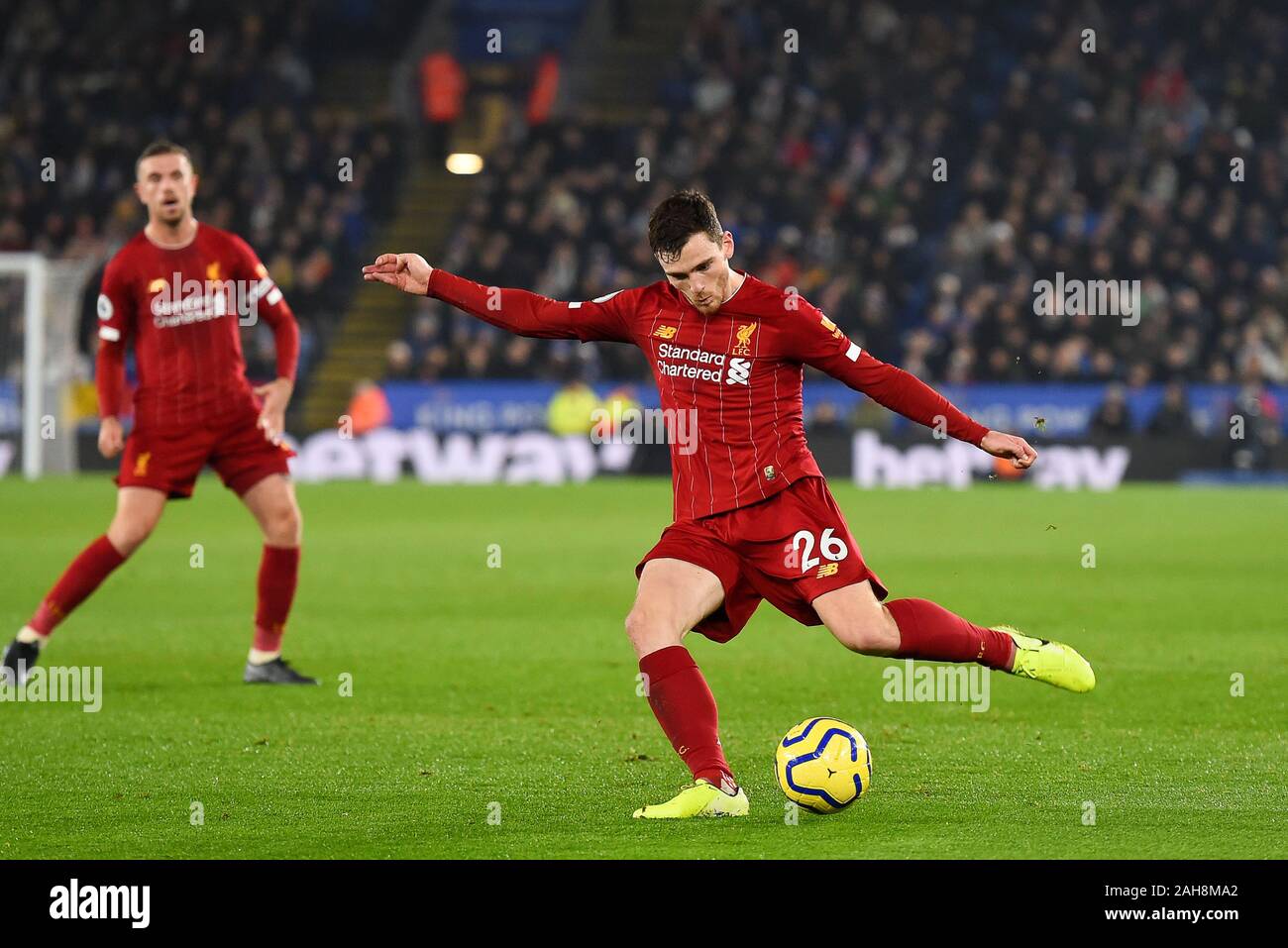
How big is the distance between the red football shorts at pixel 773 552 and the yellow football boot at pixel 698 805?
1.87ft

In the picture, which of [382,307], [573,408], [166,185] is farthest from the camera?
[382,307]

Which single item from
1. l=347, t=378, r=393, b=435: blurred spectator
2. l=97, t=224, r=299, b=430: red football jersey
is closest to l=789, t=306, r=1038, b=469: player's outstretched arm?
l=97, t=224, r=299, b=430: red football jersey

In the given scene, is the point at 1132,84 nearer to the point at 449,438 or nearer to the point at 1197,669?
the point at 449,438

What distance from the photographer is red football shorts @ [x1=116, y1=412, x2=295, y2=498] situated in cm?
812

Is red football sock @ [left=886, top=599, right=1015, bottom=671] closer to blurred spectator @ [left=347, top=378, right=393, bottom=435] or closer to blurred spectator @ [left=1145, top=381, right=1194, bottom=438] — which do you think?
blurred spectator @ [left=1145, top=381, right=1194, bottom=438]

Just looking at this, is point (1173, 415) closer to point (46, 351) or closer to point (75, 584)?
point (46, 351)

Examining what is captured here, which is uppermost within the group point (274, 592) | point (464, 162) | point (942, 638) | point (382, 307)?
point (464, 162)

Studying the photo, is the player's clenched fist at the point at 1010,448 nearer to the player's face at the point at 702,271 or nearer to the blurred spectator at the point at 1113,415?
the player's face at the point at 702,271

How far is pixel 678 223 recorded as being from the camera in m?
5.50

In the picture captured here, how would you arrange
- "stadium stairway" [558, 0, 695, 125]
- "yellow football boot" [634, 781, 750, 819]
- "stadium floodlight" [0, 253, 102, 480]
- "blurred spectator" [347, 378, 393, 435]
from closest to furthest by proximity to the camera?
"yellow football boot" [634, 781, 750, 819]
"stadium floodlight" [0, 253, 102, 480]
"blurred spectator" [347, 378, 393, 435]
"stadium stairway" [558, 0, 695, 125]

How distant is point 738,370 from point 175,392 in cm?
324

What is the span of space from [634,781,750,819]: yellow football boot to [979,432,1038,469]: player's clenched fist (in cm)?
127

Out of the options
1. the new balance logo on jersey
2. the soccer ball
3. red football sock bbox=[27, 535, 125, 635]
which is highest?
the new balance logo on jersey

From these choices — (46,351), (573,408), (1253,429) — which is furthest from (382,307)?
(1253,429)
